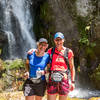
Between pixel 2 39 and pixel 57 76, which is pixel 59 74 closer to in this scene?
pixel 57 76

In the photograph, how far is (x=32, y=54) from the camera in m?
3.20

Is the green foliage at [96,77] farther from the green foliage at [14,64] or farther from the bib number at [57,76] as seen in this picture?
the bib number at [57,76]

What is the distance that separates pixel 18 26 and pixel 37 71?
912 centimetres

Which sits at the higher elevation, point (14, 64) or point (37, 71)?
point (37, 71)

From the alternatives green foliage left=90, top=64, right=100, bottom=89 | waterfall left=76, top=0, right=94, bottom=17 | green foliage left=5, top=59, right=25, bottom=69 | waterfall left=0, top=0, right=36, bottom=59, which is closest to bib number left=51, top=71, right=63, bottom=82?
green foliage left=90, top=64, right=100, bottom=89

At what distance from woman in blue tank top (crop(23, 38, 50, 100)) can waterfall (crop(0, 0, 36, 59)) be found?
305 inches

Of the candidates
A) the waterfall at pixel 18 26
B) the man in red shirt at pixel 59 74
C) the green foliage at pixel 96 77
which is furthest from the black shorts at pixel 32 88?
the waterfall at pixel 18 26

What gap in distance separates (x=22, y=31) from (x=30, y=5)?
226 centimetres

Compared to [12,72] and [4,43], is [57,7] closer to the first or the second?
[4,43]

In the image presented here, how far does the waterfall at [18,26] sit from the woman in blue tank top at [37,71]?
7.75 meters

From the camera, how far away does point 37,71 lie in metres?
3.08

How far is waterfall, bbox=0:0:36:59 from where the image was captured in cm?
1094

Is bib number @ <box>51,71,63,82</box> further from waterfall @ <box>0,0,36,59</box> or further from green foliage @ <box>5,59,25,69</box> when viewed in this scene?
waterfall @ <box>0,0,36,59</box>

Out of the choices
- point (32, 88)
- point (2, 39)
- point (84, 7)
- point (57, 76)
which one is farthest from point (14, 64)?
point (57, 76)
